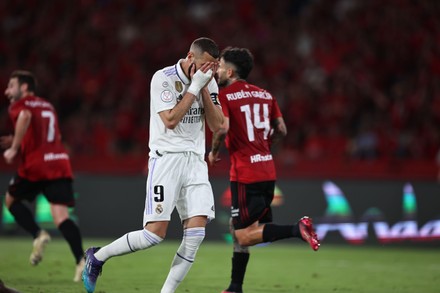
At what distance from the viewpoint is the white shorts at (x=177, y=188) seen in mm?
6738

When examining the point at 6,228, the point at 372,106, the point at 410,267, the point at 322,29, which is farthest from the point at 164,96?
the point at 322,29

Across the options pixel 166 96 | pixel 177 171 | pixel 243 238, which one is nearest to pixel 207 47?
pixel 166 96

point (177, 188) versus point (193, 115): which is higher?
point (193, 115)

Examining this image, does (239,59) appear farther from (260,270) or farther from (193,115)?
(260,270)

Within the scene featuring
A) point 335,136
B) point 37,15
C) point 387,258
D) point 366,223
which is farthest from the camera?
point 37,15

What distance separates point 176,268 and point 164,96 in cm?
148

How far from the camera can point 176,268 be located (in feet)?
22.2

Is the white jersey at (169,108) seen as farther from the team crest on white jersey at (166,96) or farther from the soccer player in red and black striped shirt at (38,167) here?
the soccer player in red and black striped shirt at (38,167)

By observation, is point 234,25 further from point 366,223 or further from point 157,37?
point 366,223

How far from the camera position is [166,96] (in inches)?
265

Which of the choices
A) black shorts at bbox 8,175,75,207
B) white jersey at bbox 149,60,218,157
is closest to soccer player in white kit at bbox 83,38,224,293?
white jersey at bbox 149,60,218,157

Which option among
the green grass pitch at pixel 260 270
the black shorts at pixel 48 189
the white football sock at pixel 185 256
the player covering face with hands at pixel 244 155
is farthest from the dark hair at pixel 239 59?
the black shorts at pixel 48 189

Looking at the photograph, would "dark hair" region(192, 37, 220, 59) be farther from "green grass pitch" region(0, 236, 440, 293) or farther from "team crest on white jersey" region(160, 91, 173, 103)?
"green grass pitch" region(0, 236, 440, 293)

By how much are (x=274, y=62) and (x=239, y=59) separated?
35.0 feet
